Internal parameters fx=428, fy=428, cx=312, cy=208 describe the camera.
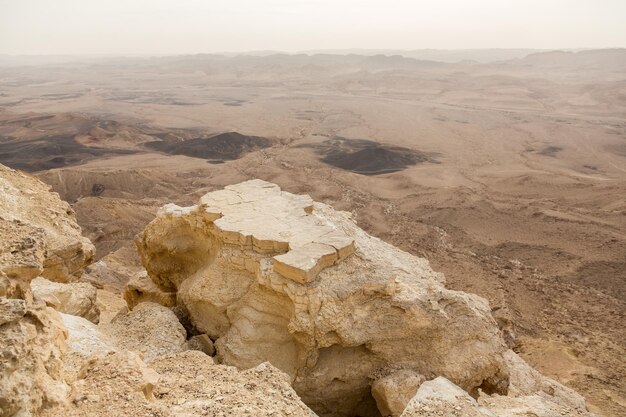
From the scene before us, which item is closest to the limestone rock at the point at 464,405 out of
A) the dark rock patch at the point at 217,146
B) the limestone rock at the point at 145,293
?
the limestone rock at the point at 145,293

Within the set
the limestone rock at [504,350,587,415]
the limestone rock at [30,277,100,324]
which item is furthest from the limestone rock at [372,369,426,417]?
the limestone rock at [30,277,100,324]

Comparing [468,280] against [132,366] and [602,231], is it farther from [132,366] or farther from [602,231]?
[132,366]

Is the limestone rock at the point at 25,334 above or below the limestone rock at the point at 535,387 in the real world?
above

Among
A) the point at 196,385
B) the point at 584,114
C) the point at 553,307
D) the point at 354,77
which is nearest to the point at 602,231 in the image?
the point at 553,307

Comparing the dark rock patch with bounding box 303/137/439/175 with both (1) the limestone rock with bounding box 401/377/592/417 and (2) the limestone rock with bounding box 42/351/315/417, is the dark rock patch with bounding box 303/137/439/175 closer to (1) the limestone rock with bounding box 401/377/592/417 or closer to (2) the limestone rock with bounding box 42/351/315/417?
(1) the limestone rock with bounding box 401/377/592/417

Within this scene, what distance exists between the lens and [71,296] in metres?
5.22

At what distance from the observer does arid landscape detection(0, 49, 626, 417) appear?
11.2 metres

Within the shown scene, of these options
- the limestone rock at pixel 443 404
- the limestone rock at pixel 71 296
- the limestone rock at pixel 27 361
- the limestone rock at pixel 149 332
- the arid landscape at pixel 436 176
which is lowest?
the arid landscape at pixel 436 176

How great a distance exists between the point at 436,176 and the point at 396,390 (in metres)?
19.7

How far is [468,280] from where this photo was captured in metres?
12.6

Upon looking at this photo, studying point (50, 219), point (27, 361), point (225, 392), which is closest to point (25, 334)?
point (27, 361)

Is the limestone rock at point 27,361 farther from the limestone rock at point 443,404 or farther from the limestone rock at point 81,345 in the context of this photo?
the limestone rock at point 443,404

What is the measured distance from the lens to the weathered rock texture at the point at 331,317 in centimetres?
479

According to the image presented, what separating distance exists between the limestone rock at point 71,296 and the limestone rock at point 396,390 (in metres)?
3.62
